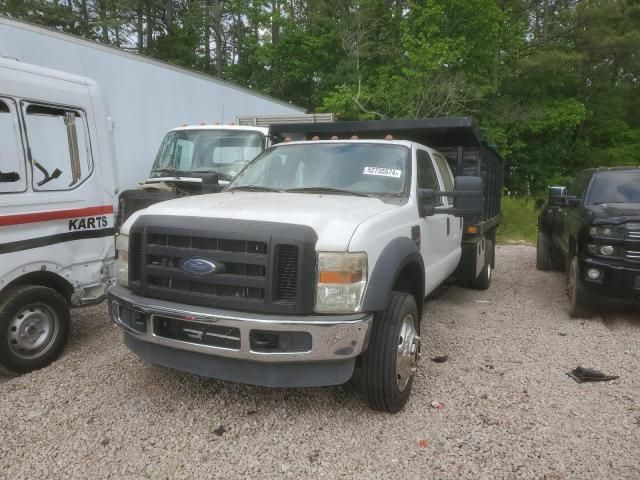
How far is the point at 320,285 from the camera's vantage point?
9.31ft

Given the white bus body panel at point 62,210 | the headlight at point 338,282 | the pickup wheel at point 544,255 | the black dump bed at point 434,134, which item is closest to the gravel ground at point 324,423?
the white bus body panel at point 62,210

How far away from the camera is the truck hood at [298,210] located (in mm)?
2900

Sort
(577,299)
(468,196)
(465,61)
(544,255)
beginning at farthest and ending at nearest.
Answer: (465,61) → (544,255) → (577,299) → (468,196)

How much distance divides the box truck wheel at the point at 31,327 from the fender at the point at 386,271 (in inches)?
107

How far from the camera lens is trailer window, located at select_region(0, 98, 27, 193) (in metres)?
3.76

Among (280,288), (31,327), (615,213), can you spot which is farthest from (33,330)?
(615,213)

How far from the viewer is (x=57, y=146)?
4.15 metres

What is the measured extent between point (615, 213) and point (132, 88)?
23.0ft

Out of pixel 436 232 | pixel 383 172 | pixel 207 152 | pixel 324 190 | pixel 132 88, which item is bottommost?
pixel 436 232

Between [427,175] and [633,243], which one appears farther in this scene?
[633,243]

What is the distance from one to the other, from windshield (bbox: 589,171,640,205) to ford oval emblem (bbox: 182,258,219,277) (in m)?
5.06

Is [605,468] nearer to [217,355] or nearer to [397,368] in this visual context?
[397,368]

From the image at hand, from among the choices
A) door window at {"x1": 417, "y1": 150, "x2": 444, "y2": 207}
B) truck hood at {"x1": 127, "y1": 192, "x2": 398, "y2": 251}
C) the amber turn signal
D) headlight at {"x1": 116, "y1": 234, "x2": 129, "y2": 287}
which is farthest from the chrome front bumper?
door window at {"x1": 417, "y1": 150, "x2": 444, "y2": 207}

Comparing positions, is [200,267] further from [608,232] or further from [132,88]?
[132,88]
